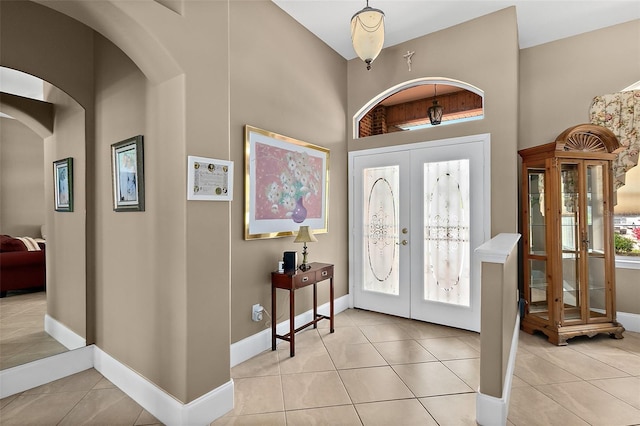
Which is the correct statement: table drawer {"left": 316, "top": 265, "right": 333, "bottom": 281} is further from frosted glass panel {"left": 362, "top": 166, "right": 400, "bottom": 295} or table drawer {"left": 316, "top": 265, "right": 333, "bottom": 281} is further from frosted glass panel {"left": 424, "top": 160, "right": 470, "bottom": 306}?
frosted glass panel {"left": 424, "top": 160, "right": 470, "bottom": 306}

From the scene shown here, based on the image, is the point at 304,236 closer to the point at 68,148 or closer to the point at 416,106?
the point at 68,148

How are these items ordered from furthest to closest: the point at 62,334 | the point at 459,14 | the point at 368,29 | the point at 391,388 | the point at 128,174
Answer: the point at 459,14 → the point at 368,29 → the point at 62,334 → the point at 391,388 → the point at 128,174

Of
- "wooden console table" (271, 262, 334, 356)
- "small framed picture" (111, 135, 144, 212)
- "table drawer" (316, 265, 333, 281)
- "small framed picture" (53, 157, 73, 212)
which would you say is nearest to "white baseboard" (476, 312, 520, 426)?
"wooden console table" (271, 262, 334, 356)

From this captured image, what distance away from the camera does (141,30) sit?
170cm

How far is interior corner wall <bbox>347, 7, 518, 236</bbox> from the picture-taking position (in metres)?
3.30

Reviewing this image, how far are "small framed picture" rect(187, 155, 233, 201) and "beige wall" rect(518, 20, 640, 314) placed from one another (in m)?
3.61

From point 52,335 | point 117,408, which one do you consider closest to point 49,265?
point 52,335

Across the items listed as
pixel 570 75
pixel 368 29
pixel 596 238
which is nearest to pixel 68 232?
pixel 368 29

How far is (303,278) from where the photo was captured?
3037mm

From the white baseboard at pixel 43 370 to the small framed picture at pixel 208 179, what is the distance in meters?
1.77

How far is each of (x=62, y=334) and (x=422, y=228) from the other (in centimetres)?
353

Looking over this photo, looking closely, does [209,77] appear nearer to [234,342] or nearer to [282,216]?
[282,216]

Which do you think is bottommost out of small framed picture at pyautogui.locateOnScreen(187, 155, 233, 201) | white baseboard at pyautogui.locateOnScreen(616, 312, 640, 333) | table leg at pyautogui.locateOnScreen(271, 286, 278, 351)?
white baseboard at pyautogui.locateOnScreen(616, 312, 640, 333)

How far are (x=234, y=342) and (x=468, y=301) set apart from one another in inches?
97.8
